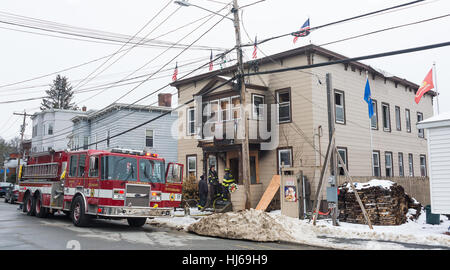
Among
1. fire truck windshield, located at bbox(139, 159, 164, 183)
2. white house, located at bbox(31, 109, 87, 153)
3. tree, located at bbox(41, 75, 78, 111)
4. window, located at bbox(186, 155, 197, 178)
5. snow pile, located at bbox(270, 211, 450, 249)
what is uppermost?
tree, located at bbox(41, 75, 78, 111)

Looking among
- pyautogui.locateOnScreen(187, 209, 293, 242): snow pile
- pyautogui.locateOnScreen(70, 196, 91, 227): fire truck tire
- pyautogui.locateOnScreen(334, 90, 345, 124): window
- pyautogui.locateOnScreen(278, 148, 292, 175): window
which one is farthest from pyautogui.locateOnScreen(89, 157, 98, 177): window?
pyautogui.locateOnScreen(334, 90, 345, 124): window

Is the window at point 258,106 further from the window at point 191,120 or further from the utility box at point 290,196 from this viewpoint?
the window at point 191,120

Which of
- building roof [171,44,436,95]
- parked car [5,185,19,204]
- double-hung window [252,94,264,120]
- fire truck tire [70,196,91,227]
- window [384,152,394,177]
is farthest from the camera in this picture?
parked car [5,185,19,204]

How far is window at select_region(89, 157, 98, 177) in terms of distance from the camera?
1319 centimetres

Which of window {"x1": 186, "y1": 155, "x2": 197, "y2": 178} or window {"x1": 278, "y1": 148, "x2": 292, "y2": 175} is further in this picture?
window {"x1": 186, "y1": 155, "x2": 197, "y2": 178}

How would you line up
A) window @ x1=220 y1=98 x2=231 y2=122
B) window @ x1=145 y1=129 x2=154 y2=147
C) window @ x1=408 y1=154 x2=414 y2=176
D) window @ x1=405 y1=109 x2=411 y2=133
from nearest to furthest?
window @ x1=220 y1=98 x2=231 y2=122
window @ x1=408 y1=154 x2=414 y2=176
window @ x1=405 y1=109 x2=411 y2=133
window @ x1=145 y1=129 x2=154 y2=147

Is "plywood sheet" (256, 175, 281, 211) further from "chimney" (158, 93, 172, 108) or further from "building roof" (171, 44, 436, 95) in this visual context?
"chimney" (158, 93, 172, 108)

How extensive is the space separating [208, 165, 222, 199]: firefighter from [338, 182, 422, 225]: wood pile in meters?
6.68

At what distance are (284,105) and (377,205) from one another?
26.3ft

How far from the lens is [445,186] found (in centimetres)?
1249

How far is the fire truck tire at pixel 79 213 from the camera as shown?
13359 mm

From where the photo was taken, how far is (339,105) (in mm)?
21109

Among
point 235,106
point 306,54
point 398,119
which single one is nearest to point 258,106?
point 235,106
